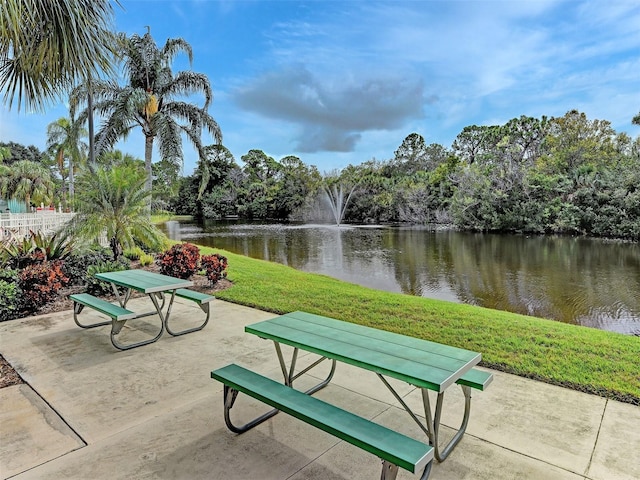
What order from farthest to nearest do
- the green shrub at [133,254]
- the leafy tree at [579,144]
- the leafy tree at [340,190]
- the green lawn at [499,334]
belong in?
the leafy tree at [340,190] → the leafy tree at [579,144] → the green shrub at [133,254] → the green lawn at [499,334]

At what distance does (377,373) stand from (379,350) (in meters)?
0.23

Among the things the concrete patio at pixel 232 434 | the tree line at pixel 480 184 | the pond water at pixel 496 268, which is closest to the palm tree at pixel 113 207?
the concrete patio at pixel 232 434

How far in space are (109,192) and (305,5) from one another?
6613 millimetres

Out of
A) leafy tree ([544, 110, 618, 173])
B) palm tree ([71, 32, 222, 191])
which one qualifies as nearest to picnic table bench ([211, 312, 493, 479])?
palm tree ([71, 32, 222, 191])

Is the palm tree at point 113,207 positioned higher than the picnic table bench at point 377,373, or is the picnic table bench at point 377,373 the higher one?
the palm tree at point 113,207

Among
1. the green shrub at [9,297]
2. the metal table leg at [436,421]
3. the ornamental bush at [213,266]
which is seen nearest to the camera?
the metal table leg at [436,421]

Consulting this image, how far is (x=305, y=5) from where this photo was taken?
9.44 m

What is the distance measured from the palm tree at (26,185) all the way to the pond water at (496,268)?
20.8m

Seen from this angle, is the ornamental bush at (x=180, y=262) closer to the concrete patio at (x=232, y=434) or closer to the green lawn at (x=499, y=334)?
the green lawn at (x=499, y=334)

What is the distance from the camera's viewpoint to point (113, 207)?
8891mm

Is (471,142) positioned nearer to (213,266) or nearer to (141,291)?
(213,266)

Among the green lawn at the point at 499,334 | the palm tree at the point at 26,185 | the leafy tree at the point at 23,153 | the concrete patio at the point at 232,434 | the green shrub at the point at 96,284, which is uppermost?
the leafy tree at the point at 23,153

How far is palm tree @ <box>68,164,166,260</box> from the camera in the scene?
28.3ft

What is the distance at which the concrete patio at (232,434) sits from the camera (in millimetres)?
2309
